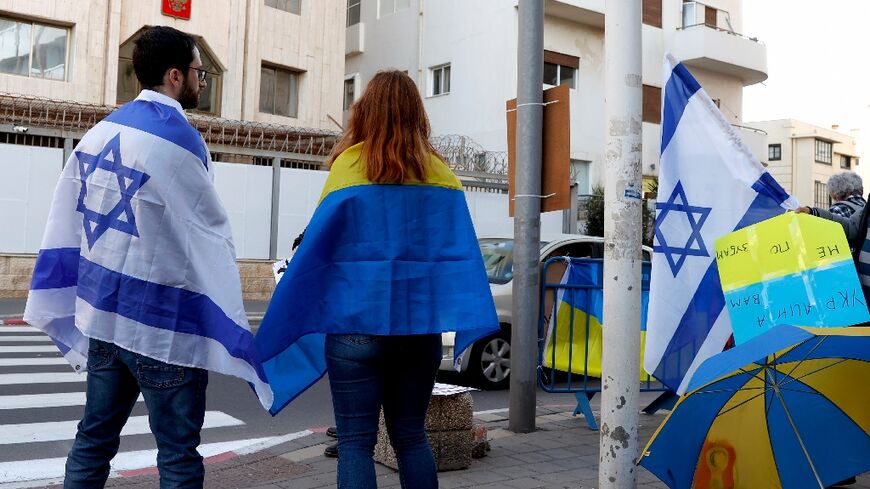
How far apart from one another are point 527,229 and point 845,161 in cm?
6346

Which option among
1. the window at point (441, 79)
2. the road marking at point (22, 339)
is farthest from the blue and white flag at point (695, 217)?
the window at point (441, 79)

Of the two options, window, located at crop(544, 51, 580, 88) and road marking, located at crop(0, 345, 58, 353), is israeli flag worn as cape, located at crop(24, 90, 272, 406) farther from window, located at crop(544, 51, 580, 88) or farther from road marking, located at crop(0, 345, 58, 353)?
window, located at crop(544, 51, 580, 88)

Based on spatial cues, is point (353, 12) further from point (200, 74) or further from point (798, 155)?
point (798, 155)

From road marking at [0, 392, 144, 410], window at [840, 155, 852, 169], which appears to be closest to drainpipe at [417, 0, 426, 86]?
road marking at [0, 392, 144, 410]

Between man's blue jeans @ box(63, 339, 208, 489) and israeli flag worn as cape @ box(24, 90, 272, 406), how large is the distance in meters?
0.06

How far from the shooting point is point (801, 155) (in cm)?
5831

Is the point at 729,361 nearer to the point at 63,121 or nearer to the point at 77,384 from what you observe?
the point at 77,384

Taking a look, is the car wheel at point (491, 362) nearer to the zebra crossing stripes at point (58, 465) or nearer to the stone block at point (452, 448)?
the zebra crossing stripes at point (58, 465)

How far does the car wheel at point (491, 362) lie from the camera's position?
890 centimetres

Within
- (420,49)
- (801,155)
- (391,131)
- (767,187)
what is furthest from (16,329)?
(801,155)

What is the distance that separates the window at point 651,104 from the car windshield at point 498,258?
19.9m

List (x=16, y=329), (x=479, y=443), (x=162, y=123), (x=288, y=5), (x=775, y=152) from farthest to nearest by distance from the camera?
(x=775, y=152) → (x=288, y=5) → (x=16, y=329) → (x=479, y=443) → (x=162, y=123)

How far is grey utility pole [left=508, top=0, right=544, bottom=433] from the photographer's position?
6.16 meters

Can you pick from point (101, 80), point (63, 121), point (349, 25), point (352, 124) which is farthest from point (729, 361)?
point (349, 25)
